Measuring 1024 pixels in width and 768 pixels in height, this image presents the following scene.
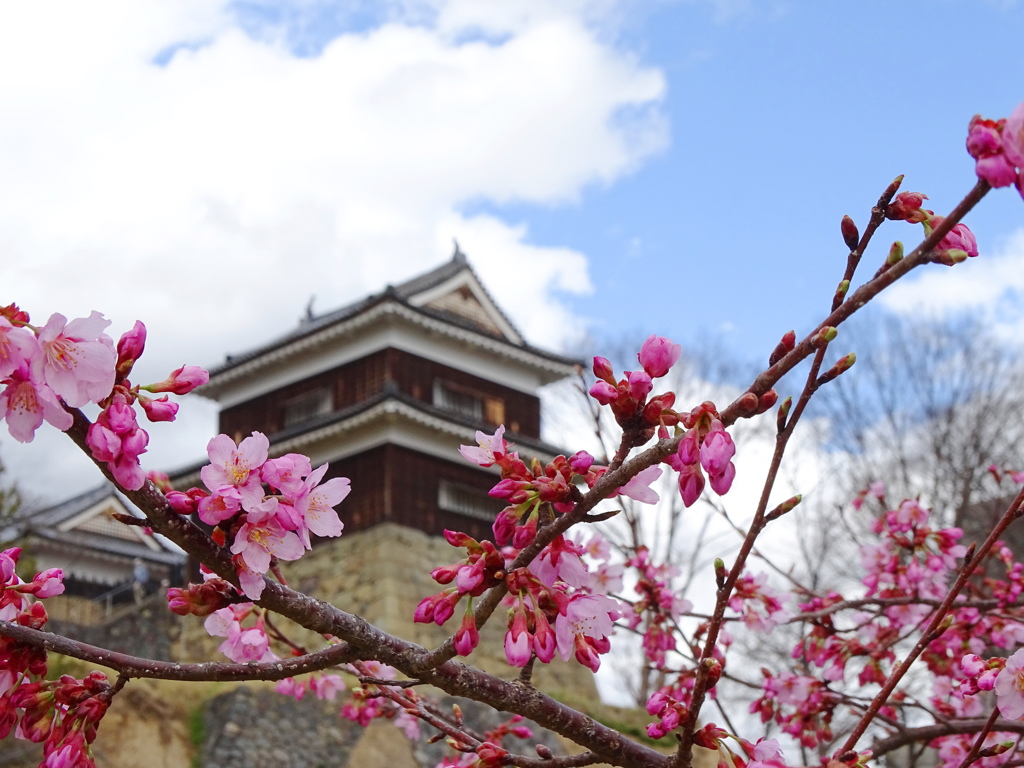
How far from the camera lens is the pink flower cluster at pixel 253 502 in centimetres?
170

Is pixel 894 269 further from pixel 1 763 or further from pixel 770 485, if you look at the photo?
pixel 1 763

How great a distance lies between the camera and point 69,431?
161cm

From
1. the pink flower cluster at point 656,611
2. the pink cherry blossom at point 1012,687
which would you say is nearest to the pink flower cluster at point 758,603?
the pink flower cluster at point 656,611

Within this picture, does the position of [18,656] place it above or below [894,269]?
below

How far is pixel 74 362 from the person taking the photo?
1.58 metres

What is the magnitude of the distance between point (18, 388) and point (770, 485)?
1286 mm

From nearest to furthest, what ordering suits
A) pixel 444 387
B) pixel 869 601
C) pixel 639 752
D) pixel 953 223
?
pixel 953 223
pixel 639 752
pixel 869 601
pixel 444 387

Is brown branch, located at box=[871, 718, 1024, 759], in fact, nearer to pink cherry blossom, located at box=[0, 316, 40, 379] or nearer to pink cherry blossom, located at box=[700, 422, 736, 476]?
pink cherry blossom, located at box=[700, 422, 736, 476]

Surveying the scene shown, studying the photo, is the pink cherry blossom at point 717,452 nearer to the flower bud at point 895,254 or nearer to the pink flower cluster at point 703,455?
the pink flower cluster at point 703,455

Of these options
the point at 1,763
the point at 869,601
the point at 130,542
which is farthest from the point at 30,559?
the point at 869,601

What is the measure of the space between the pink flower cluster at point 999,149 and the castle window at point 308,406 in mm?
17452

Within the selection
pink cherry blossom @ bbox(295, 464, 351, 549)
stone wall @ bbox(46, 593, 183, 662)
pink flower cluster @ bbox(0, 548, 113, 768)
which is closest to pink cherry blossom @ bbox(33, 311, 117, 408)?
A: pink cherry blossom @ bbox(295, 464, 351, 549)

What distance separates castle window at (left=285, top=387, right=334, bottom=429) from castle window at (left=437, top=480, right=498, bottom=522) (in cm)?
268

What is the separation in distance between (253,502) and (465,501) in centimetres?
1642
